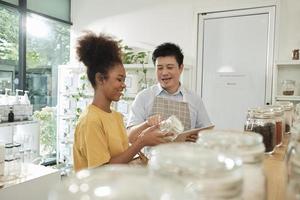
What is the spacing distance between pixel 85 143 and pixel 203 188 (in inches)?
38.5

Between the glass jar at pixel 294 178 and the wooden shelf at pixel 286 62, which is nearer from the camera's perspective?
the glass jar at pixel 294 178

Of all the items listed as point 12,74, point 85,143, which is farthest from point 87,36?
point 12,74

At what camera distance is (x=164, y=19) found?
154 inches

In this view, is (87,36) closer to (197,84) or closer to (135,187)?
(135,187)

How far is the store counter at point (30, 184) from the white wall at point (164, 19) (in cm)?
191

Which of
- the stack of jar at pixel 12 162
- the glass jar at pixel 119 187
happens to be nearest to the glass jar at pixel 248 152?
the glass jar at pixel 119 187

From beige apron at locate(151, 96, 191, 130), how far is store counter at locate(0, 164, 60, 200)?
0.92 meters

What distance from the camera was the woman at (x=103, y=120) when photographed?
1217 mm

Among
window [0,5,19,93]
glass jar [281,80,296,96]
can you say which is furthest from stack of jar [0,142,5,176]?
glass jar [281,80,296,96]

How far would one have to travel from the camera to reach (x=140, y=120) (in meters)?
2.09

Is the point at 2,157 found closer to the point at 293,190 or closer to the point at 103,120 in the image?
the point at 103,120

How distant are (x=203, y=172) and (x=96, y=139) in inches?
38.0

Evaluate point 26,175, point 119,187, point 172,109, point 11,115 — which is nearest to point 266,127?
point 119,187

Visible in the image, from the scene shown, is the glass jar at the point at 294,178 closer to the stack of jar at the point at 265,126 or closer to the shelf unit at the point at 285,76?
the stack of jar at the point at 265,126
